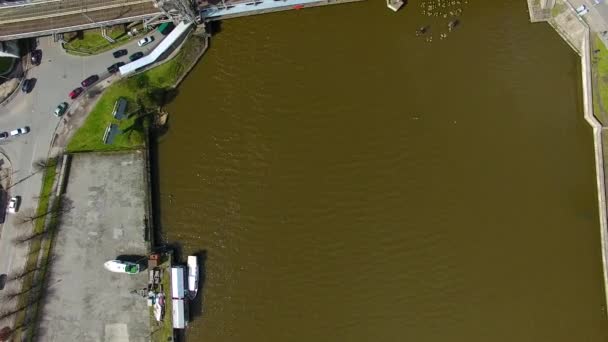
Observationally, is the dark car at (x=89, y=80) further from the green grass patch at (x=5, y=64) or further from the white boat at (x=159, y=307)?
the white boat at (x=159, y=307)

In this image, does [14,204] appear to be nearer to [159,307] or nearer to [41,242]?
[41,242]

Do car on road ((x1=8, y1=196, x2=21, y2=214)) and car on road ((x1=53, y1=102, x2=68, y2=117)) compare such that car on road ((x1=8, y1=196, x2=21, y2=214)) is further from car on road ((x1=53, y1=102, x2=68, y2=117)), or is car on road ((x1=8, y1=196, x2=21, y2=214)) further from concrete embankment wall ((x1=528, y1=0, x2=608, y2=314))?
concrete embankment wall ((x1=528, y1=0, x2=608, y2=314))

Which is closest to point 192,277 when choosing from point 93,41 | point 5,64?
point 93,41

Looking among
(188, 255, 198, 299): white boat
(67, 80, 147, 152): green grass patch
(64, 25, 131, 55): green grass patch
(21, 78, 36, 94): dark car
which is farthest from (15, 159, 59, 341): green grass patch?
(188, 255, 198, 299): white boat

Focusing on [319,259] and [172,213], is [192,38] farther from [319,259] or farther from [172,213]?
[319,259]

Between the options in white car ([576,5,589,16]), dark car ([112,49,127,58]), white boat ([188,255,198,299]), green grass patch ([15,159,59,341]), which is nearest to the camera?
white car ([576,5,589,16])

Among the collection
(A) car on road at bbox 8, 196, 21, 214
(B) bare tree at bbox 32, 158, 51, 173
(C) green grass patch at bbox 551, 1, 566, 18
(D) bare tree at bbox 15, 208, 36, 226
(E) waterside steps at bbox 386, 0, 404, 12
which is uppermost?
(E) waterside steps at bbox 386, 0, 404, 12
